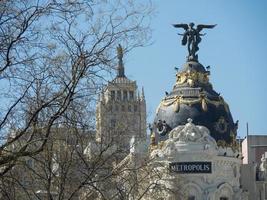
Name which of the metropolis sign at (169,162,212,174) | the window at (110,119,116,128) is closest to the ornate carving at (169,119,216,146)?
the metropolis sign at (169,162,212,174)

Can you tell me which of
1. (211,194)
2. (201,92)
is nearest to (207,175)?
(211,194)

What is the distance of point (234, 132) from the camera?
71438 mm

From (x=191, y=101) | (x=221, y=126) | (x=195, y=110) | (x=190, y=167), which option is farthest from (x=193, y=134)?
(x=191, y=101)

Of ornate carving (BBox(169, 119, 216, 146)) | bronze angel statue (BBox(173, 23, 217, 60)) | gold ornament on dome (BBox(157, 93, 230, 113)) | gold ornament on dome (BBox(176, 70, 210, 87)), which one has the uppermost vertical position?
bronze angel statue (BBox(173, 23, 217, 60))

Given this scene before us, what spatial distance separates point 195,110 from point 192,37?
309 inches

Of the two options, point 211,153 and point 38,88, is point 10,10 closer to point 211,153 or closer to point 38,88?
point 38,88

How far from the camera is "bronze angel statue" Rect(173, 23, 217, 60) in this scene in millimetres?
74375

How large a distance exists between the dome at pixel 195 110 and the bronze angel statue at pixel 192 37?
93.1 inches

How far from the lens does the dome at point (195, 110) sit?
70113mm

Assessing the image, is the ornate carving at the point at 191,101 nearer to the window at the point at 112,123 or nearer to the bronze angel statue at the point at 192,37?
the bronze angel statue at the point at 192,37

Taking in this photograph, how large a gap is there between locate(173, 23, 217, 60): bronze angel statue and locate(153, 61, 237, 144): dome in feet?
7.76

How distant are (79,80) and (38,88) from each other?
1.10m

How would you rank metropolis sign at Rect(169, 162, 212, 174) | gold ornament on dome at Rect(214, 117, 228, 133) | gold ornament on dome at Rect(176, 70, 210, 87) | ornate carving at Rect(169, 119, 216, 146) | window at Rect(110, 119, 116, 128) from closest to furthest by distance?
1. window at Rect(110, 119, 116, 128)
2. metropolis sign at Rect(169, 162, 212, 174)
3. ornate carving at Rect(169, 119, 216, 146)
4. gold ornament on dome at Rect(214, 117, 228, 133)
5. gold ornament on dome at Rect(176, 70, 210, 87)

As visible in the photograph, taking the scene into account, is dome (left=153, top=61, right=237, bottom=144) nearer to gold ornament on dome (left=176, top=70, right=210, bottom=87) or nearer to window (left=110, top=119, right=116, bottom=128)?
gold ornament on dome (left=176, top=70, right=210, bottom=87)
